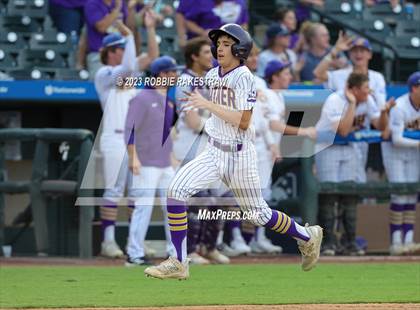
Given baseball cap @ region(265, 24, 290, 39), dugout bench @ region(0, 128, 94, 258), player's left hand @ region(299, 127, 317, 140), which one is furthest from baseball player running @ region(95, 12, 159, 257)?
baseball cap @ region(265, 24, 290, 39)

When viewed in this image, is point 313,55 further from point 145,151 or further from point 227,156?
point 227,156

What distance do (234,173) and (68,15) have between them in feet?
18.8

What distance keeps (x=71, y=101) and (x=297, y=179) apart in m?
2.71

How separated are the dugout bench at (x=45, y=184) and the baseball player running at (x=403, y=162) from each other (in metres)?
3.34

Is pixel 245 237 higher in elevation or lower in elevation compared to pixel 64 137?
lower

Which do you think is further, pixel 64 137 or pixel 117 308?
pixel 64 137

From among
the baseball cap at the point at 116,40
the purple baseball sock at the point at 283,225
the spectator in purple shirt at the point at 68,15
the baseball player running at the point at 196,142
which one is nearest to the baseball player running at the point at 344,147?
the baseball player running at the point at 196,142

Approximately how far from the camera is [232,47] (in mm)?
6855

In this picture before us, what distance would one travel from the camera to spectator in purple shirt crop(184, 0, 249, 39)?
11789 millimetres

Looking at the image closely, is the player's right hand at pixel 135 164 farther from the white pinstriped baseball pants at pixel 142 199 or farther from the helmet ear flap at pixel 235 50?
the helmet ear flap at pixel 235 50

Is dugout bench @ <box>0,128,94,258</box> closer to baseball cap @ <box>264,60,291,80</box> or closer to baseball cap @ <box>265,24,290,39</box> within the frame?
baseball cap @ <box>264,60,291,80</box>

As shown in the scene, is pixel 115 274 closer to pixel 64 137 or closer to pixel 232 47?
pixel 64 137

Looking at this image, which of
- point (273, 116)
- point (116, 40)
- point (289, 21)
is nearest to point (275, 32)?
point (289, 21)

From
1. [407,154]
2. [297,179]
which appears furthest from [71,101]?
[407,154]
